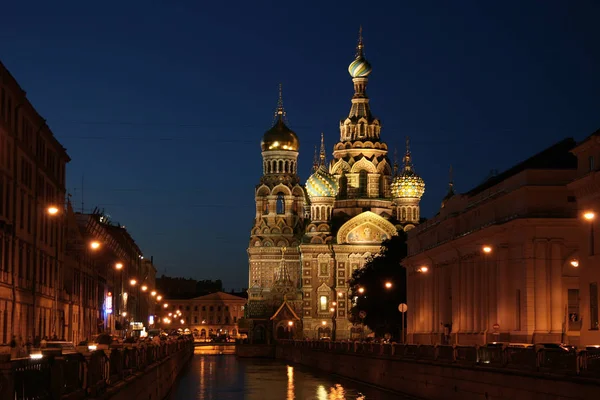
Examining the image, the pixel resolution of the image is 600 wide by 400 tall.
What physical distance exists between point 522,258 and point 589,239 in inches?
485

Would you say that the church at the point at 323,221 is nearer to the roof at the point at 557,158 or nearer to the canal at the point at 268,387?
the canal at the point at 268,387

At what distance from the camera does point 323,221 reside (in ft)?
542

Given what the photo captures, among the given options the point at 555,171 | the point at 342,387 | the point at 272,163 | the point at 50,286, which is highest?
the point at 272,163

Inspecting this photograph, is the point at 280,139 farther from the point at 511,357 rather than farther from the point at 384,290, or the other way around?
the point at 511,357

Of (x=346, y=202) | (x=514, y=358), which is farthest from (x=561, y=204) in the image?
(x=346, y=202)

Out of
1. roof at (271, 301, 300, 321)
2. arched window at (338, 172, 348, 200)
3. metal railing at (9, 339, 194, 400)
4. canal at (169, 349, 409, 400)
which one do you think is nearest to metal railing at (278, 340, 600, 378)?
canal at (169, 349, 409, 400)

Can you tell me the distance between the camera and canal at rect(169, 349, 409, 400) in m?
58.8

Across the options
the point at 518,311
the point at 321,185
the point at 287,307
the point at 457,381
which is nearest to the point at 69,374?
the point at 457,381

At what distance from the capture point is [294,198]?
6806 inches

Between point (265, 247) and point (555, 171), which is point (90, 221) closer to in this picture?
point (555, 171)

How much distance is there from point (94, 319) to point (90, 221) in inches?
350

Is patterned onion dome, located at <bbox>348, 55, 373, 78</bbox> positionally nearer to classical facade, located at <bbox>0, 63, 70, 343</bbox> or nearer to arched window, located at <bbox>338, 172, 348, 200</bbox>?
arched window, located at <bbox>338, 172, 348, 200</bbox>

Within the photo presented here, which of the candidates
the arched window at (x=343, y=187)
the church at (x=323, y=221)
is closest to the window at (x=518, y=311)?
the church at (x=323, y=221)

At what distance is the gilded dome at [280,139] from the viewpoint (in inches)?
6905
